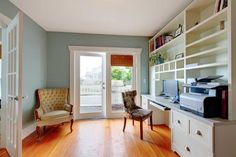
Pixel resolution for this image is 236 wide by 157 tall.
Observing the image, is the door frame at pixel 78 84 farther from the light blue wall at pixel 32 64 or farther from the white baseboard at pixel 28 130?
the white baseboard at pixel 28 130

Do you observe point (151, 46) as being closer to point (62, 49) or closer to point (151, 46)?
point (151, 46)

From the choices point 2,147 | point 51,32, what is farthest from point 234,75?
point 51,32

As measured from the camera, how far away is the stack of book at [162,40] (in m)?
3.48

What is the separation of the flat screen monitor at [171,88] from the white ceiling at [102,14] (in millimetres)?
1306

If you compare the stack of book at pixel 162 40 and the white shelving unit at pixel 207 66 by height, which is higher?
the stack of book at pixel 162 40

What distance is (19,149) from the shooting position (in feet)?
6.45

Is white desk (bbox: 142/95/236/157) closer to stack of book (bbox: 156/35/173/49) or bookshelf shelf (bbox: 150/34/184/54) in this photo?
bookshelf shelf (bbox: 150/34/184/54)

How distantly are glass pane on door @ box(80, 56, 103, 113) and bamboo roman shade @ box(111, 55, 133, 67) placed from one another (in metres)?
0.37

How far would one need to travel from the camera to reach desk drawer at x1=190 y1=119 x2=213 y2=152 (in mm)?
1627

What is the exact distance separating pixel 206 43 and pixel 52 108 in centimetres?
331

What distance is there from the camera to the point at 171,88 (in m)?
3.33

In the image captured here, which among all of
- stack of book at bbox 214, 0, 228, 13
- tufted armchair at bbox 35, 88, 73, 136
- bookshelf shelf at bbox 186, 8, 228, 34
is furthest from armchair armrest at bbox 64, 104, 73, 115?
stack of book at bbox 214, 0, 228, 13

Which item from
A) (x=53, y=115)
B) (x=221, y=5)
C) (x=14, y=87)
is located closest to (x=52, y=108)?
(x=53, y=115)

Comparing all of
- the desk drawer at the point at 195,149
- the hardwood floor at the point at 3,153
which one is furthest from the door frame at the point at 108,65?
the desk drawer at the point at 195,149
